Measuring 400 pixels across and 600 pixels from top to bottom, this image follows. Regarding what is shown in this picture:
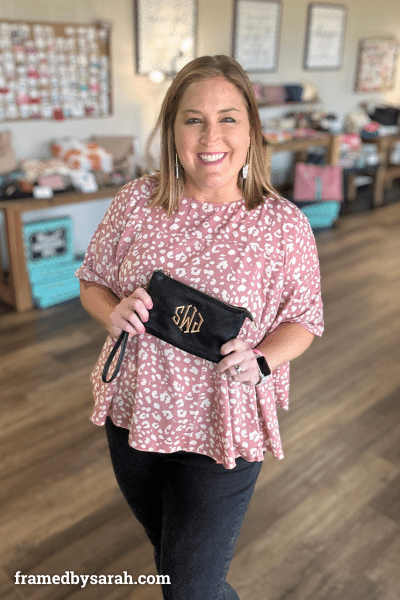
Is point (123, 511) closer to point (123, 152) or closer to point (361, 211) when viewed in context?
Answer: point (123, 152)

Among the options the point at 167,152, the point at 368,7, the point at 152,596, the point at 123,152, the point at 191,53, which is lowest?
the point at 152,596

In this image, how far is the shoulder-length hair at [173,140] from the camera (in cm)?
117

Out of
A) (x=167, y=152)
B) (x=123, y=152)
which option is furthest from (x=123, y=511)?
(x=123, y=152)

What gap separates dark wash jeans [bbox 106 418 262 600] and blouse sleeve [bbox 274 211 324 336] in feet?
1.14

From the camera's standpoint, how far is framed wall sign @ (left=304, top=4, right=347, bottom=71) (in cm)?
572

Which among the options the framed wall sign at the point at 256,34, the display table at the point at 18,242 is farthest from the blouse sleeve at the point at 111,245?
the framed wall sign at the point at 256,34

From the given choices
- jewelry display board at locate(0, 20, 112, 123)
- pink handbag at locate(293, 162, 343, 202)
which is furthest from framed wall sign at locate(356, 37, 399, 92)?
jewelry display board at locate(0, 20, 112, 123)

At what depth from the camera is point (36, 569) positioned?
1.76 metres

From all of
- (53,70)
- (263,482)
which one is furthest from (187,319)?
(53,70)

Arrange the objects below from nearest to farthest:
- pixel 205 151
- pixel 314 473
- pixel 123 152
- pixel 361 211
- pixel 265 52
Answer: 1. pixel 205 151
2. pixel 314 473
3. pixel 123 152
4. pixel 265 52
5. pixel 361 211

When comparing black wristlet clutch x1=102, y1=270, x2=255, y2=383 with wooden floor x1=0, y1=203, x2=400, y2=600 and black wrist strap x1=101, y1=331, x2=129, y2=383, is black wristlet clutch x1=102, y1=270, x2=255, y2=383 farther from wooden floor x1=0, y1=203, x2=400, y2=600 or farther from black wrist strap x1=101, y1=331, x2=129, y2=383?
wooden floor x1=0, y1=203, x2=400, y2=600

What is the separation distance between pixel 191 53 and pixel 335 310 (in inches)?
99.9

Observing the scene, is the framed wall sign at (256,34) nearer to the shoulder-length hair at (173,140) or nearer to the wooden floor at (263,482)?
the wooden floor at (263,482)

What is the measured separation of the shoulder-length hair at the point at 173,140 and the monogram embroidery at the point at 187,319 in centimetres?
24
